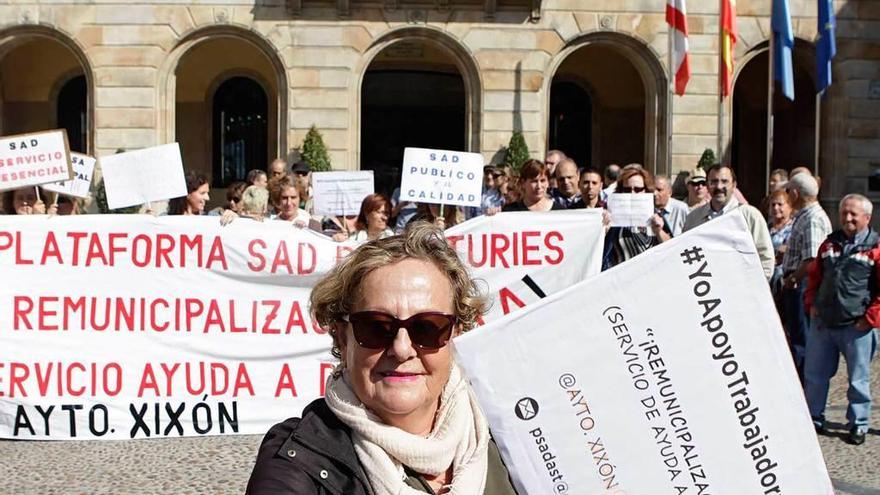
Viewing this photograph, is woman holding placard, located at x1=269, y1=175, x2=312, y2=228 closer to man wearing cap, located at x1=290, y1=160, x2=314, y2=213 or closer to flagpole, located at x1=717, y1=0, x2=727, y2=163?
man wearing cap, located at x1=290, y1=160, x2=314, y2=213

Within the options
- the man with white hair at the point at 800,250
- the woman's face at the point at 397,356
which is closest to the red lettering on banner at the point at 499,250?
the man with white hair at the point at 800,250

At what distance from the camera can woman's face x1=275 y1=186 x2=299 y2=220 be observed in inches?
366

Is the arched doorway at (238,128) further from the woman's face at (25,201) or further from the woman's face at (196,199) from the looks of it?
the woman's face at (25,201)

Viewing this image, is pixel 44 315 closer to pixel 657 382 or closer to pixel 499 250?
pixel 499 250

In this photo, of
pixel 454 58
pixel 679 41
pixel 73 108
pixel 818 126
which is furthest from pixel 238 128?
pixel 818 126

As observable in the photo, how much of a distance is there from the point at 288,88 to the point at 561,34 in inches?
185

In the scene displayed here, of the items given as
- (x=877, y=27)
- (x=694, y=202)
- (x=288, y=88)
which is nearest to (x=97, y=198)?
(x=288, y=88)

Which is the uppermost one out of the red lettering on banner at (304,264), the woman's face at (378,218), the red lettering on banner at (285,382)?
the woman's face at (378,218)

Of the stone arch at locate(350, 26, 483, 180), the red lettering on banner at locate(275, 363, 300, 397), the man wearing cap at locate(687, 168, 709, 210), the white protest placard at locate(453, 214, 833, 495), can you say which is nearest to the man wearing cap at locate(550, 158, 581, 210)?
the man wearing cap at locate(687, 168, 709, 210)

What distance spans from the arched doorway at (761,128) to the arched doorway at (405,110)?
5.82 meters

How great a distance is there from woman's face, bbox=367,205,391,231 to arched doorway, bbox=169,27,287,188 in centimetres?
1511

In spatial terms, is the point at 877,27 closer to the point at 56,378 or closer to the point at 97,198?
the point at 97,198

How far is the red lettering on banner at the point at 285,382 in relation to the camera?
823 centimetres

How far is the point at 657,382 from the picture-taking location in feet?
11.6
